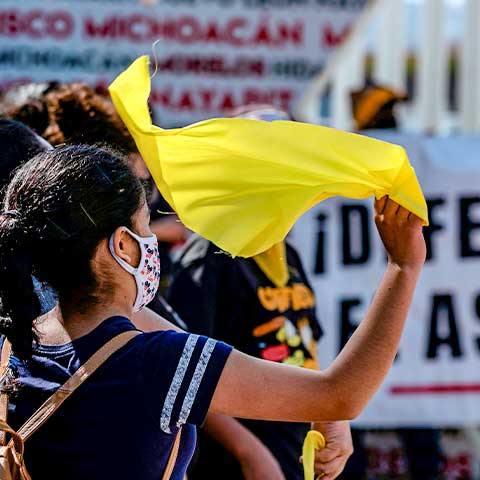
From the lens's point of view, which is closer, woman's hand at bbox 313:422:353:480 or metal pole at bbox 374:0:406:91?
woman's hand at bbox 313:422:353:480

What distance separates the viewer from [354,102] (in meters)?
6.21

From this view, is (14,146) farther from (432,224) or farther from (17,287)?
(432,224)

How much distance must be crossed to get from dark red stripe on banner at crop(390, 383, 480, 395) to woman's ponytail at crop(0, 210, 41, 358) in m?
3.74

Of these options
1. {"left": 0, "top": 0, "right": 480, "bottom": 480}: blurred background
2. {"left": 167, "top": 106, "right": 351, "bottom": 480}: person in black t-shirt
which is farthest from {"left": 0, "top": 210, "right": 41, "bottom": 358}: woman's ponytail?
{"left": 0, "top": 0, "right": 480, "bottom": 480}: blurred background

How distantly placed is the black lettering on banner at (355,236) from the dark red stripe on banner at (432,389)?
0.64 meters

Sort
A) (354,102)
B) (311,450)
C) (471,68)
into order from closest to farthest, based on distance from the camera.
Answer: (311,450)
(354,102)
(471,68)

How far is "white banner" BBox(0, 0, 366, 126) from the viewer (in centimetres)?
627

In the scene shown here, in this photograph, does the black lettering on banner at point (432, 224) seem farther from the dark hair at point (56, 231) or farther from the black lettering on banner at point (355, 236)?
the dark hair at point (56, 231)

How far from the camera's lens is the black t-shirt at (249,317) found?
314cm

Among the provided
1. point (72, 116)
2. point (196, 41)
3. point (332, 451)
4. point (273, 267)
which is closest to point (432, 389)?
point (196, 41)

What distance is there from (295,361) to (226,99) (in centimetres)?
339

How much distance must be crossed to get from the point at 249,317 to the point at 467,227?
106 inches

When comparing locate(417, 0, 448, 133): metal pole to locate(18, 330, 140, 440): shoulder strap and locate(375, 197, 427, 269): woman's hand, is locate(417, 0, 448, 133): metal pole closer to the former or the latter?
locate(375, 197, 427, 269): woman's hand

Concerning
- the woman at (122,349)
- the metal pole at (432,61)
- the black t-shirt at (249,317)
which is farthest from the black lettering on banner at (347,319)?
the woman at (122,349)
